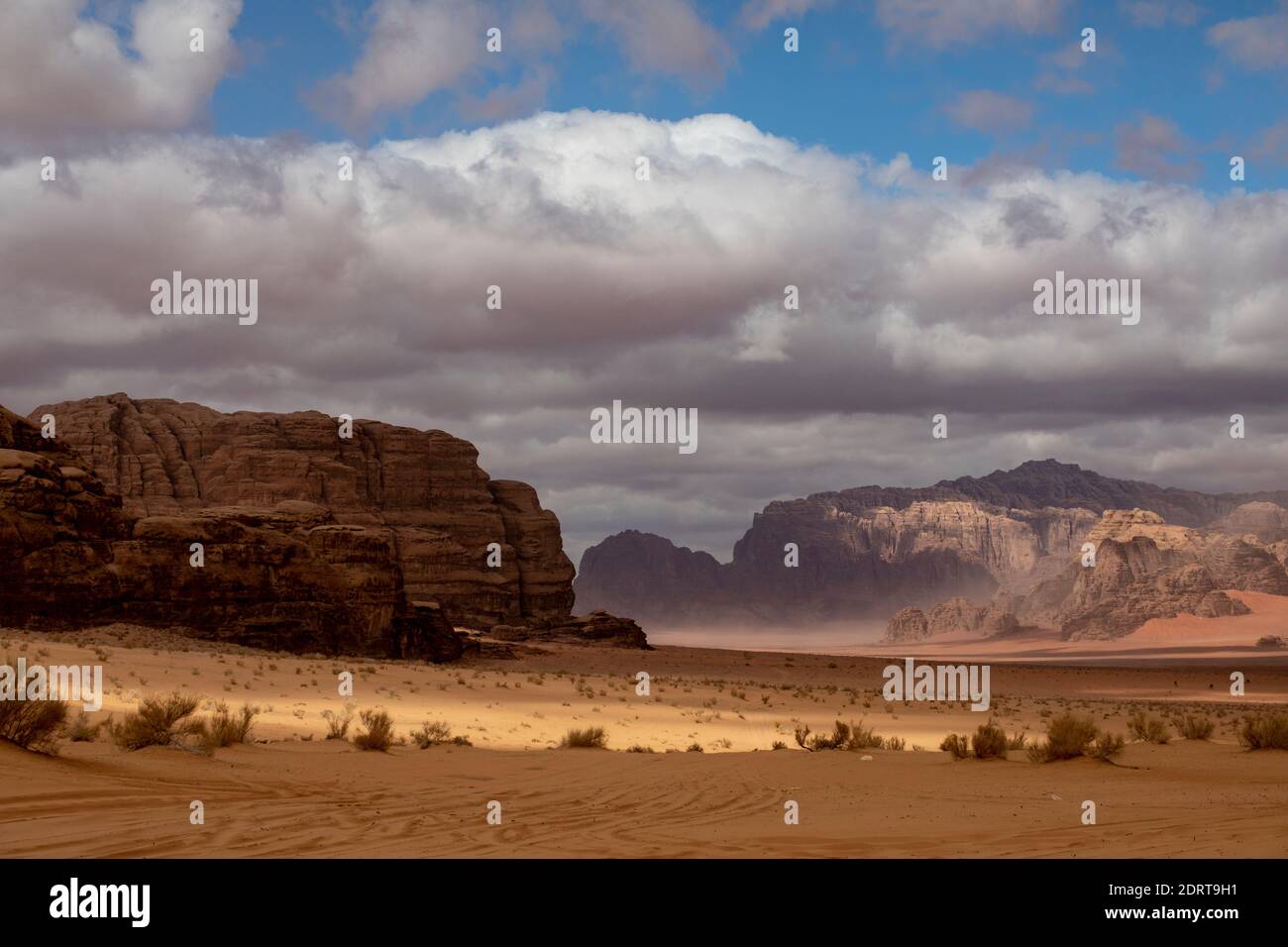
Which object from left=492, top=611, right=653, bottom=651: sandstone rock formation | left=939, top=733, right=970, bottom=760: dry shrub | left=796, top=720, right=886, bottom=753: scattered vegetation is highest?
left=939, top=733, right=970, bottom=760: dry shrub

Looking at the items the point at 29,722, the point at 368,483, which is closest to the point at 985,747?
the point at 29,722

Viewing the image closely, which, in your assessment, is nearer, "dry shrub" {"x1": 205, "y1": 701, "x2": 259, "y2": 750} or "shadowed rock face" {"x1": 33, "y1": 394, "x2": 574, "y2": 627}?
"dry shrub" {"x1": 205, "y1": 701, "x2": 259, "y2": 750}

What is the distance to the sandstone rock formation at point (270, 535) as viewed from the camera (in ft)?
136

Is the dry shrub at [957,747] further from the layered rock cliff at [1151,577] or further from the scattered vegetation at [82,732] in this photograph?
the layered rock cliff at [1151,577]

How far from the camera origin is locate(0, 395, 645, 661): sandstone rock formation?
4138 cm

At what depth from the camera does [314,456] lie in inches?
3932

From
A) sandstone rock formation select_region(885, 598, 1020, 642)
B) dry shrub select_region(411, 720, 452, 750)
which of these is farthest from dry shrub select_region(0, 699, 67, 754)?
sandstone rock formation select_region(885, 598, 1020, 642)

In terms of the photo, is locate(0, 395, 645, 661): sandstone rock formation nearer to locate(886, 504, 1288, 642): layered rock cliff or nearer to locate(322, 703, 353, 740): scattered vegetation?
locate(322, 703, 353, 740): scattered vegetation

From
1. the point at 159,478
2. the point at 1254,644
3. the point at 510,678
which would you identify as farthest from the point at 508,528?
the point at 1254,644

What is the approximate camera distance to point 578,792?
42.2 ft

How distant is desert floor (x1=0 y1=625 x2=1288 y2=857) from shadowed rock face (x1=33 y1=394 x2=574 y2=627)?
61828 millimetres

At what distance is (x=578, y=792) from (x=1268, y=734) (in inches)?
475
